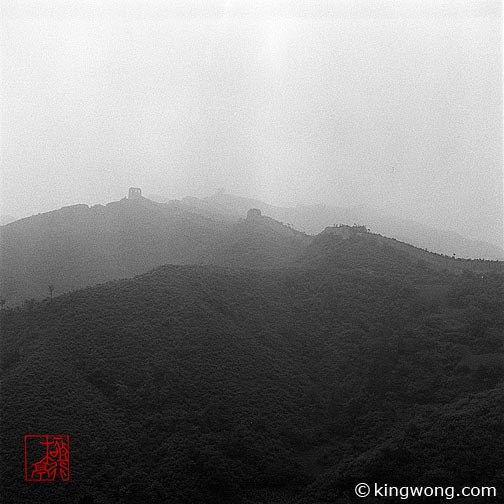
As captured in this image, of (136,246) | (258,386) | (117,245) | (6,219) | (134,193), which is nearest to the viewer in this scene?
(258,386)

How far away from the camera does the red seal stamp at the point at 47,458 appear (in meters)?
16.0

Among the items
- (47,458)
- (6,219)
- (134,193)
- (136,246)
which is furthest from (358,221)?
(47,458)

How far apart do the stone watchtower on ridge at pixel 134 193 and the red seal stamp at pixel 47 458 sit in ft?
187

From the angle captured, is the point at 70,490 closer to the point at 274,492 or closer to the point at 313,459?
the point at 274,492

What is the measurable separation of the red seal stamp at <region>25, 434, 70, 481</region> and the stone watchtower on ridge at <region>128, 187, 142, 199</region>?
56973 mm

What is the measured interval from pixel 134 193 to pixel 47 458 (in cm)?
5927

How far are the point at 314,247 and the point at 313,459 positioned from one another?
2906 cm

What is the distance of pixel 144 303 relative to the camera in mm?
28734

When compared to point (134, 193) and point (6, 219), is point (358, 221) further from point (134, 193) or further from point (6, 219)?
point (6, 219)

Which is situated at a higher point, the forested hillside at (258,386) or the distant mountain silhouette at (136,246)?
the distant mountain silhouette at (136,246)

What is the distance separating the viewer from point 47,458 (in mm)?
16688

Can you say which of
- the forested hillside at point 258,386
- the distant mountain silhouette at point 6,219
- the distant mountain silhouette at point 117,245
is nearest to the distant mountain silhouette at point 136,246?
the distant mountain silhouette at point 117,245

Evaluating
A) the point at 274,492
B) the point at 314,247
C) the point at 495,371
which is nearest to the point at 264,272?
the point at 314,247

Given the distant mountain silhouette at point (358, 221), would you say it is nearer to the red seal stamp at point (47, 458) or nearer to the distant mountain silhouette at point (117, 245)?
the distant mountain silhouette at point (117, 245)
